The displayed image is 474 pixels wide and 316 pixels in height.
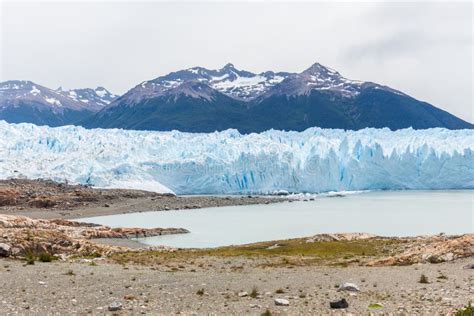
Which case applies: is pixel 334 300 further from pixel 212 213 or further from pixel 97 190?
pixel 97 190

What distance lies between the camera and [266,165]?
97562 mm

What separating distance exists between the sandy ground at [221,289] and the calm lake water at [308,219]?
74.2ft

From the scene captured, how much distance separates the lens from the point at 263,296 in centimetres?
1330

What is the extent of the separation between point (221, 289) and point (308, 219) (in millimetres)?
47750

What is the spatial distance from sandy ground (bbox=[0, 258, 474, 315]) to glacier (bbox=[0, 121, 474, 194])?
3024 inches

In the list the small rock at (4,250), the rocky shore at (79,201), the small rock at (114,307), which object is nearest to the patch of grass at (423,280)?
the small rock at (114,307)

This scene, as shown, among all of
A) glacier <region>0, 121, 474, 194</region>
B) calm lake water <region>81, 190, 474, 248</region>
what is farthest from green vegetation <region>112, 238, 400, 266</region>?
glacier <region>0, 121, 474, 194</region>

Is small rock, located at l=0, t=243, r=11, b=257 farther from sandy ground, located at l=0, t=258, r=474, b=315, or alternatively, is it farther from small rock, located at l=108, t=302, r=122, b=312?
small rock, located at l=108, t=302, r=122, b=312

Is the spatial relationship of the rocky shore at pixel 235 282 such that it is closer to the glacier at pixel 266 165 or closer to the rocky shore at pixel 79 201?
the rocky shore at pixel 79 201

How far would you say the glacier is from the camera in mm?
94625

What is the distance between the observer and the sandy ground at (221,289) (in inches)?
461

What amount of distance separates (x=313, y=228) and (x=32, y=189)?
4480cm

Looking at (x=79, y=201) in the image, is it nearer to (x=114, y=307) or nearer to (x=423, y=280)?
(x=423, y=280)

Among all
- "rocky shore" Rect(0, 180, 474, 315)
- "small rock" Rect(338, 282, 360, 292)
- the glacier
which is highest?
the glacier
